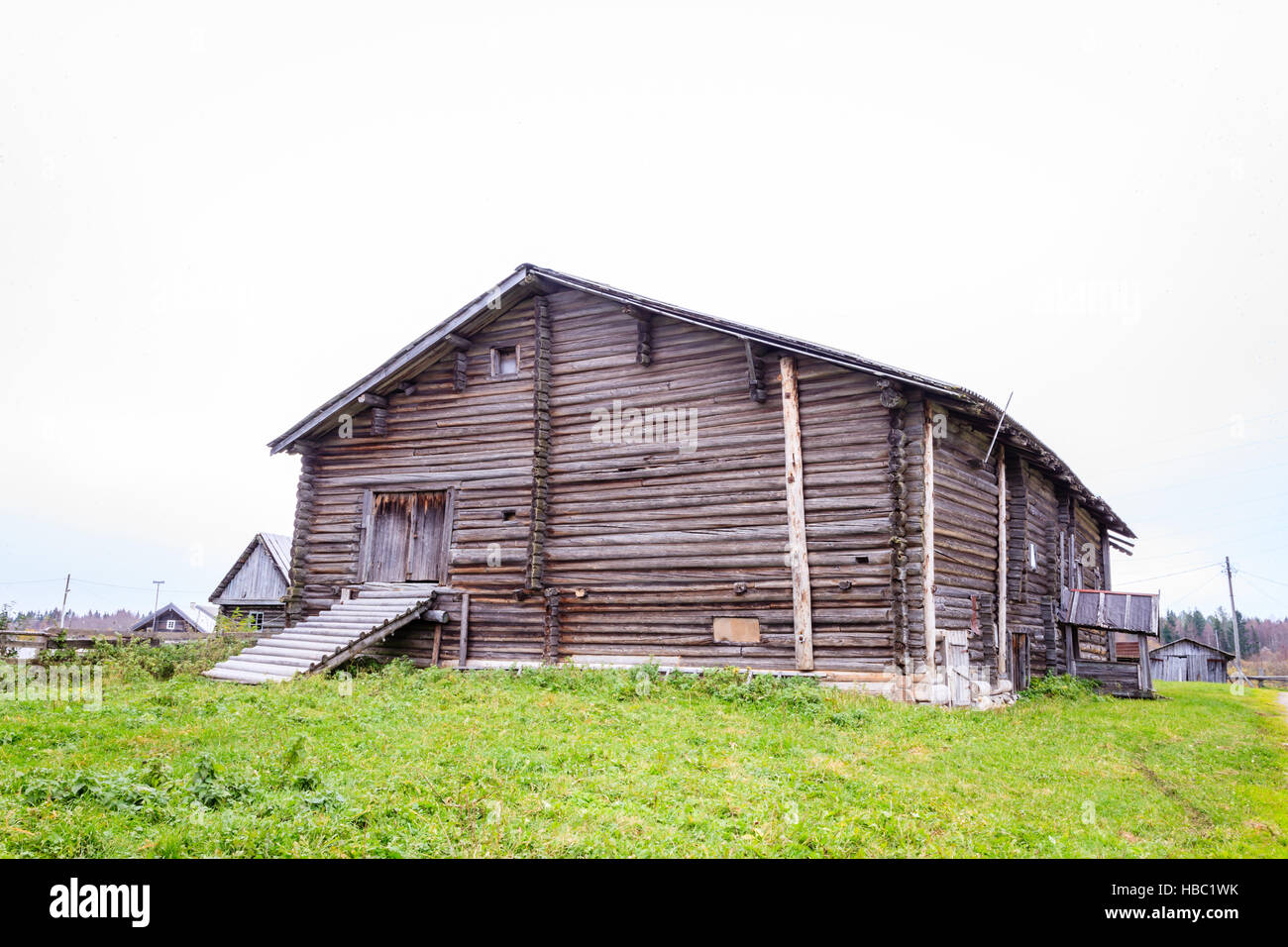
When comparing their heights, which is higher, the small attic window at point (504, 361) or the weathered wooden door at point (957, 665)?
the small attic window at point (504, 361)

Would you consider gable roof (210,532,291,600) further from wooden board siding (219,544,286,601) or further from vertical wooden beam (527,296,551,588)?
vertical wooden beam (527,296,551,588)

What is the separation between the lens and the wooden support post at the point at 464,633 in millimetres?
17672

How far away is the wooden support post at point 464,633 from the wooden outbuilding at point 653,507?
4.5 inches

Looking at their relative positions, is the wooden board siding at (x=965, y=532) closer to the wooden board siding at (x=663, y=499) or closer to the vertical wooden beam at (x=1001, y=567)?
the vertical wooden beam at (x=1001, y=567)

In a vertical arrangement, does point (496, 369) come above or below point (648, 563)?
above

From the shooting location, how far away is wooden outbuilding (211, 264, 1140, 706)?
14.5 metres

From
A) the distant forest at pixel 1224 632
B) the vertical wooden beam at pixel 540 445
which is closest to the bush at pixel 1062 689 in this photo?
the vertical wooden beam at pixel 540 445

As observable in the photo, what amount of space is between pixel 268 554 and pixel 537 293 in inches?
1278

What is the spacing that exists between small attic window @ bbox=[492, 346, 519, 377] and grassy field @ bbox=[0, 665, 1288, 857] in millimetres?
7777

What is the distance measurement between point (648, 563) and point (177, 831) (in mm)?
11347
